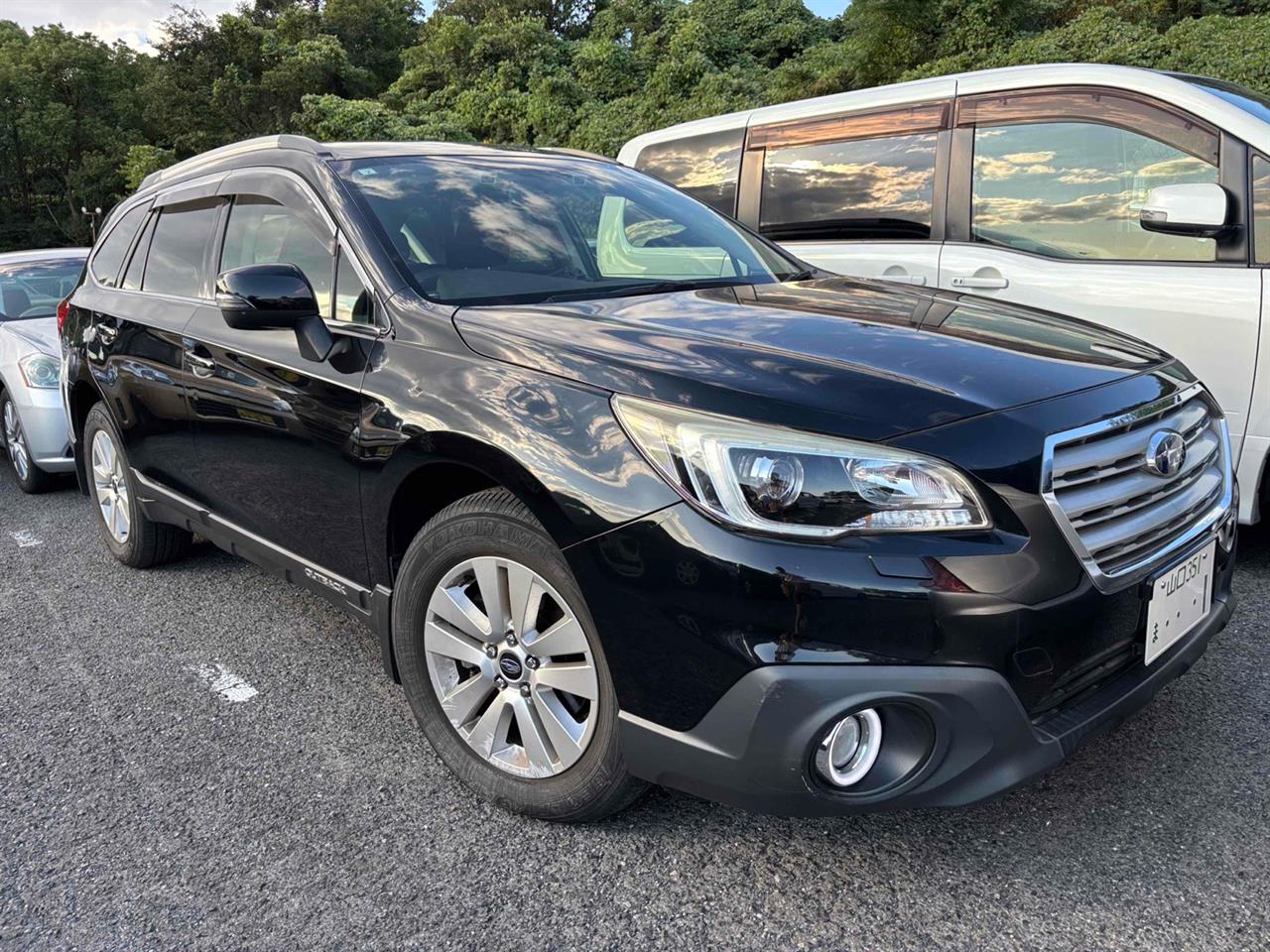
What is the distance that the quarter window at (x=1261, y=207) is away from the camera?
3.49m

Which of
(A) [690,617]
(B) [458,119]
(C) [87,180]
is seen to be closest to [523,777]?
(A) [690,617]

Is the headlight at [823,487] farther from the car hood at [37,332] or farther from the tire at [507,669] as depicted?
the car hood at [37,332]

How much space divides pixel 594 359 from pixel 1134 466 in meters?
1.15

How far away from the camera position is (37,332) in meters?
6.17

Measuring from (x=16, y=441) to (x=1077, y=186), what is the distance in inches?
236

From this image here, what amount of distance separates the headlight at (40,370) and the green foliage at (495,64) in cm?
270

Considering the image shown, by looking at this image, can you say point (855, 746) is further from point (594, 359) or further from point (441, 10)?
point (441, 10)

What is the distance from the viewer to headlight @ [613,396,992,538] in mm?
1803

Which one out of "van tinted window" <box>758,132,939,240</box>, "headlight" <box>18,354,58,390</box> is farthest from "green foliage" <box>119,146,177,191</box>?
"van tinted window" <box>758,132,939,240</box>

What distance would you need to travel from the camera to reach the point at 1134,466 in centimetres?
205

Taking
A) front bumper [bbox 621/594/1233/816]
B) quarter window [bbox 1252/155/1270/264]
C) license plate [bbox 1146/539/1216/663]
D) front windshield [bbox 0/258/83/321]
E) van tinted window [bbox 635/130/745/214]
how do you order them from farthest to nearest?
1. front windshield [bbox 0/258/83/321]
2. van tinted window [bbox 635/130/745/214]
3. quarter window [bbox 1252/155/1270/264]
4. license plate [bbox 1146/539/1216/663]
5. front bumper [bbox 621/594/1233/816]

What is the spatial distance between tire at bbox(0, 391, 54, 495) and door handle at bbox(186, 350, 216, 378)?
10.7 feet

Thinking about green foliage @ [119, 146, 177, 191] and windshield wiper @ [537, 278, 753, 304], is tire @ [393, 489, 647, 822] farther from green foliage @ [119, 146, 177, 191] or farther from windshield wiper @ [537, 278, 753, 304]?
green foliage @ [119, 146, 177, 191]

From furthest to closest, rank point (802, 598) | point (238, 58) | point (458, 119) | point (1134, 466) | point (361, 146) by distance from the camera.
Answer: point (238, 58)
point (458, 119)
point (361, 146)
point (1134, 466)
point (802, 598)
